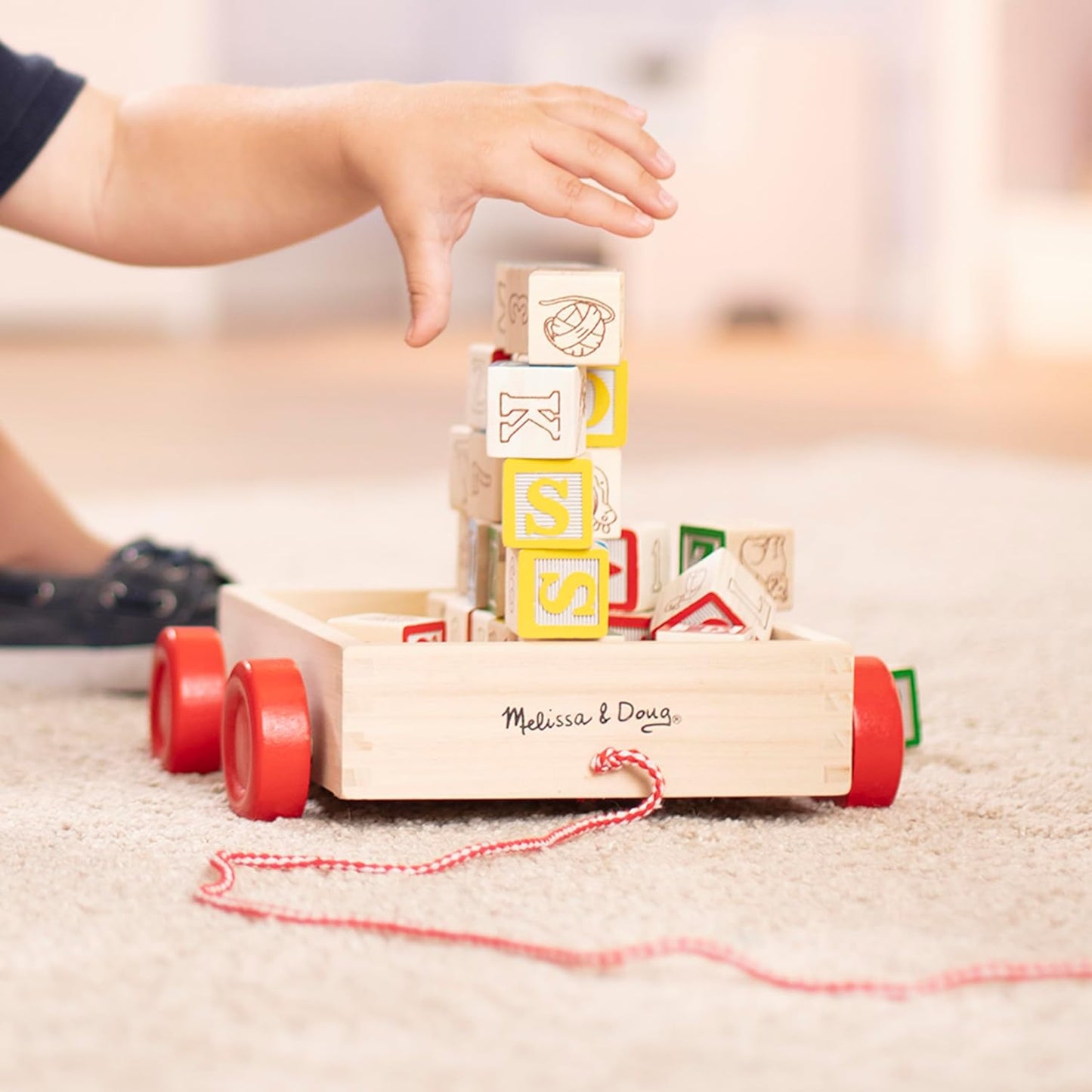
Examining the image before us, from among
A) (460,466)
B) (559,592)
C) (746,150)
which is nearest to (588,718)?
(559,592)

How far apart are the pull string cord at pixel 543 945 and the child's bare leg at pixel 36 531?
1.52 feet

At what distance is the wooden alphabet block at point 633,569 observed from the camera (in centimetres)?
76

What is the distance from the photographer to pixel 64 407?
2588 mm

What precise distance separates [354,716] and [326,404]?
206cm

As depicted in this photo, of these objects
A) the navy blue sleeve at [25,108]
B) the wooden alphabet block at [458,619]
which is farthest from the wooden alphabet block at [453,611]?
the navy blue sleeve at [25,108]

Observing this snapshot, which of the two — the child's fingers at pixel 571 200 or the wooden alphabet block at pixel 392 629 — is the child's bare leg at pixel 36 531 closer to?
the wooden alphabet block at pixel 392 629

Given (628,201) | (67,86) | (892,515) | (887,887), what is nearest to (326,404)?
(892,515)

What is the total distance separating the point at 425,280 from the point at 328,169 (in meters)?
0.12

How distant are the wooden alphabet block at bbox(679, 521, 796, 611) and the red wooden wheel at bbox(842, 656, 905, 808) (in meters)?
0.09

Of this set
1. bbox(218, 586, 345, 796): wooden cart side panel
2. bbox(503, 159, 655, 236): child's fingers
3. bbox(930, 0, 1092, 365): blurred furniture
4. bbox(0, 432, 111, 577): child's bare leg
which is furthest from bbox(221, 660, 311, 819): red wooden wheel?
bbox(930, 0, 1092, 365): blurred furniture

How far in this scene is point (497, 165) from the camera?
725 mm

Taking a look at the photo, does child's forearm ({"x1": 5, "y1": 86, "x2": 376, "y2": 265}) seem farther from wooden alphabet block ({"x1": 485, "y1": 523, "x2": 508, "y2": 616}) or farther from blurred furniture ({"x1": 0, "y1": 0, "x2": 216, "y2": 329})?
blurred furniture ({"x1": 0, "y1": 0, "x2": 216, "y2": 329})

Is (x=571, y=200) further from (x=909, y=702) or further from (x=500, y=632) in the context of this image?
(x=909, y=702)

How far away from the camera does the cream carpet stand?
0.45 metres
